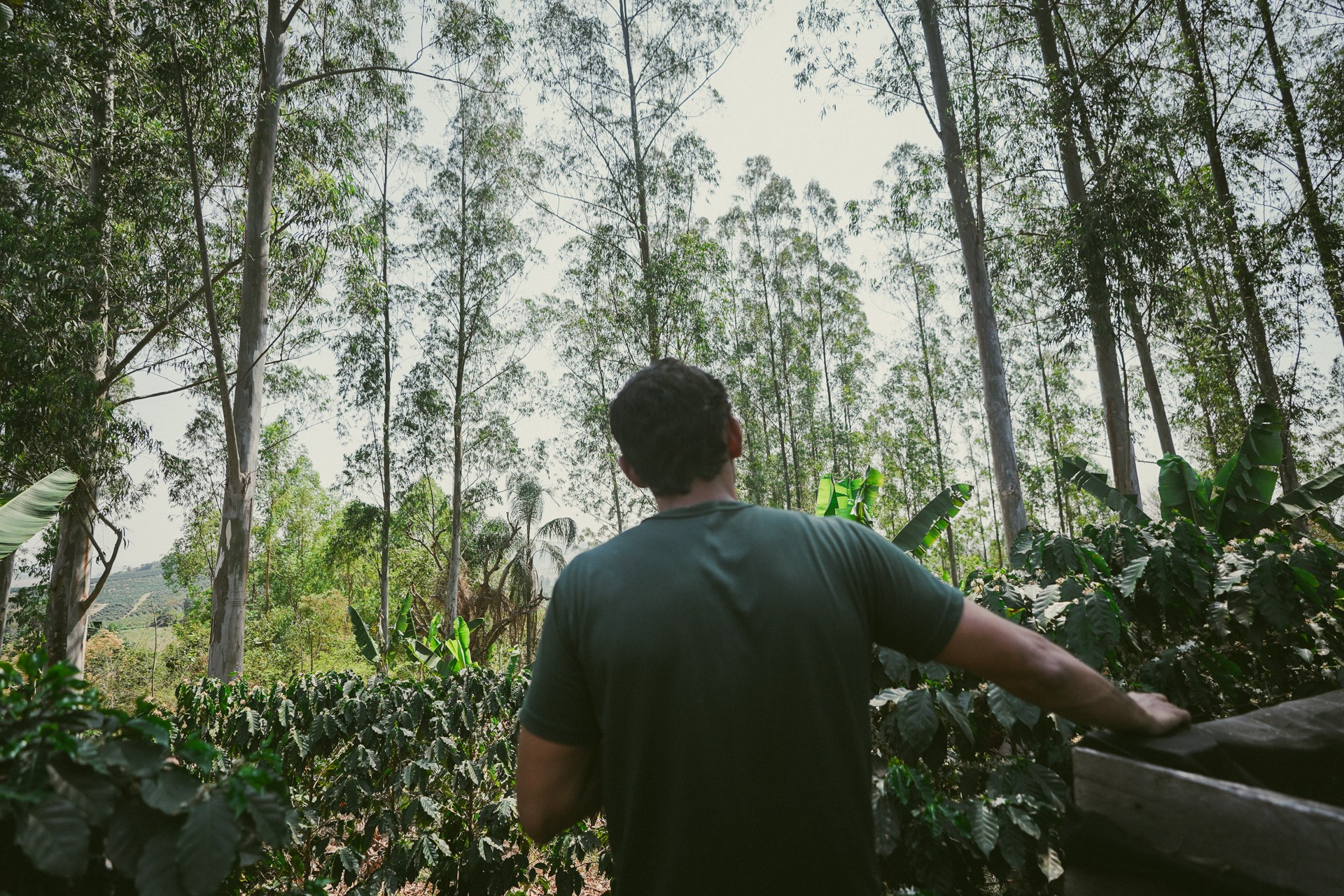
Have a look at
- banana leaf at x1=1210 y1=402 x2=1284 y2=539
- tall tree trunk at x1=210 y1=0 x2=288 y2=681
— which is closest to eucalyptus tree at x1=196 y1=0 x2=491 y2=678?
tall tree trunk at x1=210 y1=0 x2=288 y2=681

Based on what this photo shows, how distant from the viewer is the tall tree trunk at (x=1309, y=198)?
11394mm

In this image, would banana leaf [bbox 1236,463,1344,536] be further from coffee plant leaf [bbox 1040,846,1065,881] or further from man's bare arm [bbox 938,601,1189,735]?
man's bare arm [bbox 938,601,1189,735]

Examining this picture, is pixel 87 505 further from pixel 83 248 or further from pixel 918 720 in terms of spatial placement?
pixel 918 720

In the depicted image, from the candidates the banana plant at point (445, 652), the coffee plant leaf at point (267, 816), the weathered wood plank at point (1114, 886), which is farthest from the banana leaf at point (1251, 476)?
the coffee plant leaf at point (267, 816)

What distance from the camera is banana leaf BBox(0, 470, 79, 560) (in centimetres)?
601

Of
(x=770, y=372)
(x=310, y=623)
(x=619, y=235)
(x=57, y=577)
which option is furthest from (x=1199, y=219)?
(x=310, y=623)

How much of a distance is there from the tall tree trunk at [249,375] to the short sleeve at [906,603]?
937 cm

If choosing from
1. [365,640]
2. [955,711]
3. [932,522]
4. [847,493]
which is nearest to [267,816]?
[955,711]

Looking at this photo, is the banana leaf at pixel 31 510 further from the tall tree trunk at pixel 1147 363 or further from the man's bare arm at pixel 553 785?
the tall tree trunk at pixel 1147 363

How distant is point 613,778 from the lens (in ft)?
3.84

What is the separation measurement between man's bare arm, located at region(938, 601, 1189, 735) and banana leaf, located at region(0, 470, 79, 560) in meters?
7.66

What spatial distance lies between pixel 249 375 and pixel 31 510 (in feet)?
10.7

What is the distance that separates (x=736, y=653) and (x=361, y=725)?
3.09 meters

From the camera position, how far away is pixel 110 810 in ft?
2.68
